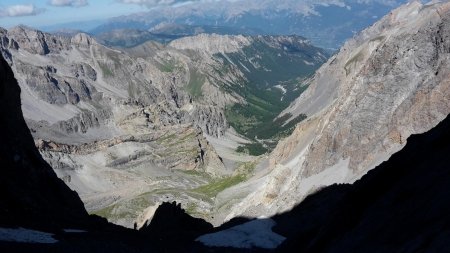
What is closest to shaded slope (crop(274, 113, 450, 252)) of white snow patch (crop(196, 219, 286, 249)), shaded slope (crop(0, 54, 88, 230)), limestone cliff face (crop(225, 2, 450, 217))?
white snow patch (crop(196, 219, 286, 249))

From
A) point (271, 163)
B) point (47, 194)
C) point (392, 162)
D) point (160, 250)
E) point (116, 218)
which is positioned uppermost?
point (271, 163)

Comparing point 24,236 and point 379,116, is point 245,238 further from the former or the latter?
point 379,116

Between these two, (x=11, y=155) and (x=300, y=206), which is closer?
(x=11, y=155)

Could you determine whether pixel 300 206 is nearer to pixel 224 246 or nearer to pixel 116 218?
pixel 224 246

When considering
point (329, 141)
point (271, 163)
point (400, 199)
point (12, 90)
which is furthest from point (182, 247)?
point (271, 163)

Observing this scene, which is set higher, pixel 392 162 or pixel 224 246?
pixel 392 162

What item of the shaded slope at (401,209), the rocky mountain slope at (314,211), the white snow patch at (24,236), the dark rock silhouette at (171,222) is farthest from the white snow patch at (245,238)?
the white snow patch at (24,236)

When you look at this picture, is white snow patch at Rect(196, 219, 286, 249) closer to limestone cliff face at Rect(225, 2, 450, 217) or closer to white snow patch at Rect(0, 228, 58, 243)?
white snow patch at Rect(0, 228, 58, 243)

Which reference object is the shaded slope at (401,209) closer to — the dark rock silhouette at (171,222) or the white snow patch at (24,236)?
the white snow patch at (24,236)
